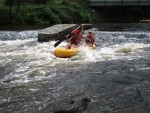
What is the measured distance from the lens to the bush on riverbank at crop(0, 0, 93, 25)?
99.8ft

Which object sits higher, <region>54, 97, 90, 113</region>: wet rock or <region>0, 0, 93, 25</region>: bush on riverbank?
<region>54, 97, 90, 113</region>: wet rock

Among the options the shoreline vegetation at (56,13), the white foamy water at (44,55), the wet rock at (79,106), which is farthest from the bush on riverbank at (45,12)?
the wet rock at (79,106)

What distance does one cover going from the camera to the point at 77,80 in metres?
11.1

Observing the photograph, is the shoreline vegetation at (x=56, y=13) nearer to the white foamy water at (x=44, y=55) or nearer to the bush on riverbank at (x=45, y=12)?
the bush on riverbank at (x=45, y=12)

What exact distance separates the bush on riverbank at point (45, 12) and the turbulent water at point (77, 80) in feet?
41.8

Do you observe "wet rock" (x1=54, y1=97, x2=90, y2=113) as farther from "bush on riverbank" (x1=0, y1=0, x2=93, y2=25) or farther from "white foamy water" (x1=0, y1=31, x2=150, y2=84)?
"bush on riverbank" (x1=0, y1=0, x2=93, y2=25)

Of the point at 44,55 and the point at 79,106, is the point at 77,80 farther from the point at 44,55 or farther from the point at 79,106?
the point at 44,55

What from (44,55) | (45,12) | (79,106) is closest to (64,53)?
(44,55)

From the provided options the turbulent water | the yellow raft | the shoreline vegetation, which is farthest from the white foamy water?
the shoreline vegetation

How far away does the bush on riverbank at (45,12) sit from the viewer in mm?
30422

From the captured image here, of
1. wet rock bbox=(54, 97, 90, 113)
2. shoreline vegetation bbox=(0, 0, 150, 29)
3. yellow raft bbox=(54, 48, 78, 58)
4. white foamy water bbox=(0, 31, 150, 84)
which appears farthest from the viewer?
shoreline vegetation bbox=(0, 0, 150, 29)

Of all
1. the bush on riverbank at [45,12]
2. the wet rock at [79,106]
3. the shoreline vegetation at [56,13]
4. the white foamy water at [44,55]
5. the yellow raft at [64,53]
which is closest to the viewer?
the wet rock at [79,106]

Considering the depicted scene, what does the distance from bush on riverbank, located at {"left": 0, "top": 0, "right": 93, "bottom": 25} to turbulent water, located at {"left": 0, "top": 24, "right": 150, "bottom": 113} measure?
1275 centimetres

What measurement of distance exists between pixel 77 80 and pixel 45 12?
22907mm
